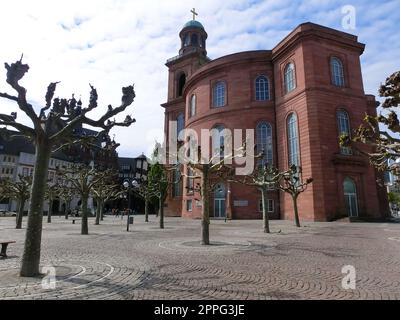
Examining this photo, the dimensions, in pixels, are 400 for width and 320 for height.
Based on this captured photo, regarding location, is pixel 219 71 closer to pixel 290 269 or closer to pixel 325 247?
pixel 325 247

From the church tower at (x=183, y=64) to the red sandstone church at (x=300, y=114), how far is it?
33.5 ft

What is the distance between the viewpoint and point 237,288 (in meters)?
6.33

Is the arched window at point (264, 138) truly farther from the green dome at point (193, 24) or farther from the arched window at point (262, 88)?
the green dome at point (193, 24)

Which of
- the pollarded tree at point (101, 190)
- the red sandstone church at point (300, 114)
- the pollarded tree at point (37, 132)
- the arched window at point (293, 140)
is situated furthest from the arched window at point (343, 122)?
the pollarded tree at point (37, 132)

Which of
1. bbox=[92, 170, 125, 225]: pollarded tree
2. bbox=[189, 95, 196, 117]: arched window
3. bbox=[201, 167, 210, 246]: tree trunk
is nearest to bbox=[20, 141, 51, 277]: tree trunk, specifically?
bbox=[201, 167, 210, 246]: tree trunk

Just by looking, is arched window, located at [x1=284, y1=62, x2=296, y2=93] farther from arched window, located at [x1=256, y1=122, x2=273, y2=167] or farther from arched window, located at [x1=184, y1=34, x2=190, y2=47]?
arched window, located at [x1=184, y1=34, x2=190, y2=47]

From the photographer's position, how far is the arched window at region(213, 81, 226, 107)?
145ft

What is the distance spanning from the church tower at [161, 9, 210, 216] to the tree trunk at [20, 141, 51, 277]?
49.2 meters

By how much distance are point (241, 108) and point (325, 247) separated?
101 feet

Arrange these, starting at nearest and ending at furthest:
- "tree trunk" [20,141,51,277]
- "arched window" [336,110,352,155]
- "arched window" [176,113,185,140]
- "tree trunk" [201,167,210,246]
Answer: "tree trunk" [20,141,51,277] → "tree trunk" [201,167,210,246] → "arched window" [336,110,352,155] → "arched window" [176,113,185,140]

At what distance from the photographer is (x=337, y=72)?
118ft

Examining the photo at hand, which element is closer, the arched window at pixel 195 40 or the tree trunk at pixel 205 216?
the tree trunk at pixel 205 216

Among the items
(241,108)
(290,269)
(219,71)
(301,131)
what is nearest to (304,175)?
(301,131)

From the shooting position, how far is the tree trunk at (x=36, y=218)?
24.4 feet
